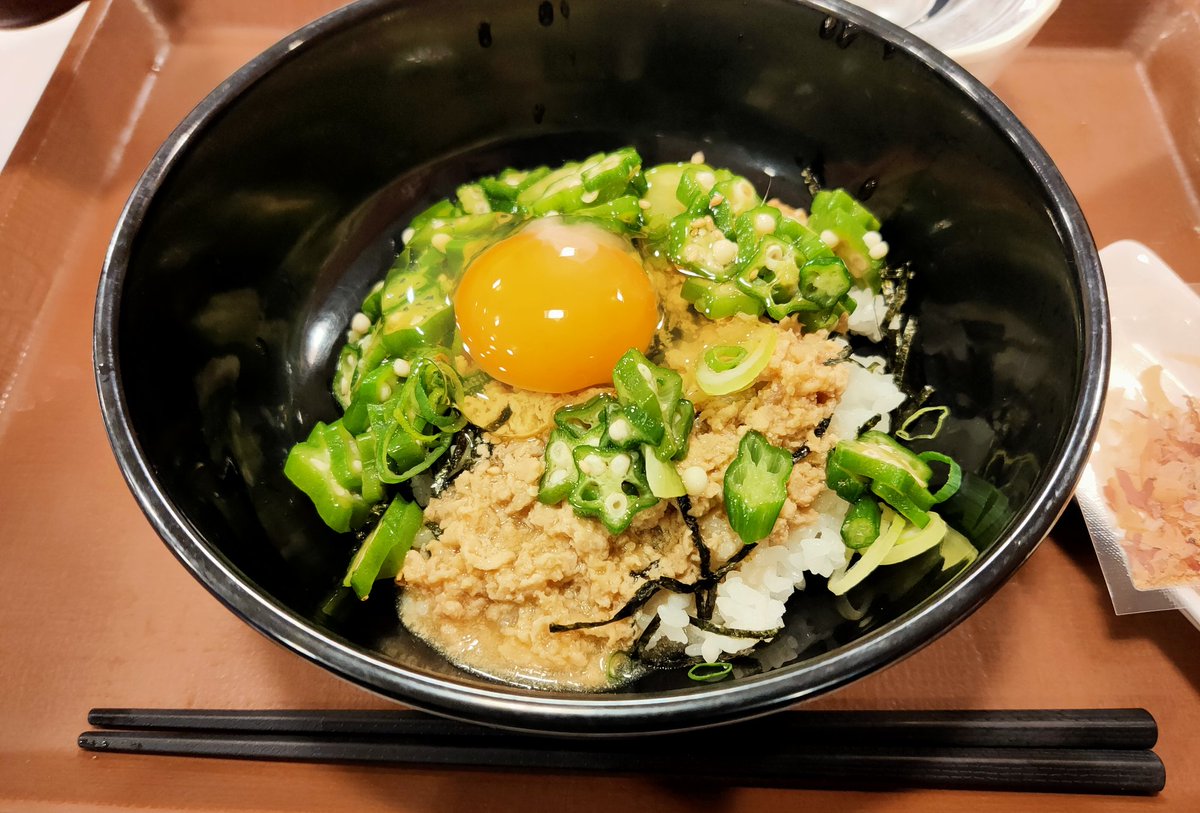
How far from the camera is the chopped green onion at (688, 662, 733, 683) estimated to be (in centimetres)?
159

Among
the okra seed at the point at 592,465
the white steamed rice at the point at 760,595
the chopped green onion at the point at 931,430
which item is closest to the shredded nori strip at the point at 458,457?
the okra seed at the point at 592,465

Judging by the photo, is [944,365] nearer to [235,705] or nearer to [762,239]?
[762,239]

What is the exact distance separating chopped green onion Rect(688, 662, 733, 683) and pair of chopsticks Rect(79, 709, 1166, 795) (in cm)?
11

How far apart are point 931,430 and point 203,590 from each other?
2113mm

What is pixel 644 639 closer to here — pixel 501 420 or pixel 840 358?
pixel 501 420

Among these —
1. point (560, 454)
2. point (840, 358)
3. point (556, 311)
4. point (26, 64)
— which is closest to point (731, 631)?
point (560, 454)

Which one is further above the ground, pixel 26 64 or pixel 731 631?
pixel 26 64

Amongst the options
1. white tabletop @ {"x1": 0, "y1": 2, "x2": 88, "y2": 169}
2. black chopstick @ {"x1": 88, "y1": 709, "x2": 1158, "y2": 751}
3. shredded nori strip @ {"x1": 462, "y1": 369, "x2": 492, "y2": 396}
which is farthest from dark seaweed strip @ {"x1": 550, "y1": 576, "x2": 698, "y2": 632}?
white tabletop @ {"x1": 0, "y1": 2, "x2": 88, "y2": 169}

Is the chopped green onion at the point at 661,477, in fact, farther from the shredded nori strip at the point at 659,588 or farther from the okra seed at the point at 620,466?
the shredded nori strip at the point at 659,588

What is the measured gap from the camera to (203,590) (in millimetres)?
1948

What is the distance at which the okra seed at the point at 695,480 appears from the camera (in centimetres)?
164

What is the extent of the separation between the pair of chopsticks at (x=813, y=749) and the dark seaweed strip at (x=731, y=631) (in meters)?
0.19

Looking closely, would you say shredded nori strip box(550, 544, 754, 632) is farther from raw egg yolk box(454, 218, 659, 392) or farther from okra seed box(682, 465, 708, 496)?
raw egg yolk box(454, 218, 659, 392)

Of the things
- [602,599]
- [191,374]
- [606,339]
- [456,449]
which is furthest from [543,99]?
[602,599]
